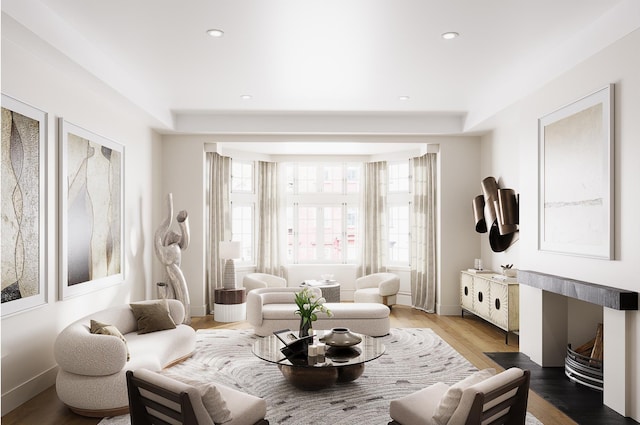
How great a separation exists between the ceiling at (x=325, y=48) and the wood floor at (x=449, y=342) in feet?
9.55

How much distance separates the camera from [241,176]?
8.46 m

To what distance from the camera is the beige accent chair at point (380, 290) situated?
24.4ft

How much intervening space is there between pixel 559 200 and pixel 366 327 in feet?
8.87

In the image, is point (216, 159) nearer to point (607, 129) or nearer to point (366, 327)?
point (366, 327)

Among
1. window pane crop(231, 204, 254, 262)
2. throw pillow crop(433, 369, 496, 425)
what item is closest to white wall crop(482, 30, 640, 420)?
throw pillow crop(433, 369, 496, 425)

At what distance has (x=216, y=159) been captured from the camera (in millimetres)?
7816

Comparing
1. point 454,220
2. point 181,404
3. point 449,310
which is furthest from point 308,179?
point 181,404

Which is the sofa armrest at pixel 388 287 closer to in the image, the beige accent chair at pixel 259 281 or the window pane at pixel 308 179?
the beige accent chair at pixel 259 281

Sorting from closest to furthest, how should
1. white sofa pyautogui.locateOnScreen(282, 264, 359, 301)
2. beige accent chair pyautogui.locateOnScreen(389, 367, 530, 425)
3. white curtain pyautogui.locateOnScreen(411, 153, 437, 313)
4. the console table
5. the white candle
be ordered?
beige accent chair pyautogui.locateOnScreen(389, 367, 530, 425)
the white candle
the console table
white curtain pyautogui.locateOnScreen(411, 153, 437, 313)
white sofa pyautogui.locateOnScreen(282, 264, 359, 301)

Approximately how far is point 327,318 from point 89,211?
3027mm

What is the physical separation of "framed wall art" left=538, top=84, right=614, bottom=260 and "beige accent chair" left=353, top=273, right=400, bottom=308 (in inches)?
119

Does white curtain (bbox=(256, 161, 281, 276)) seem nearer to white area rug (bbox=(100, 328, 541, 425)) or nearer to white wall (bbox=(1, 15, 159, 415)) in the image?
white area rug (bbox=(100, 328, 541, 425))

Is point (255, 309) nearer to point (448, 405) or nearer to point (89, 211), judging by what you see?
point (89, 211)

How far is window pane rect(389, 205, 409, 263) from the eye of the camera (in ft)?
28.1
